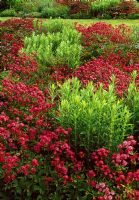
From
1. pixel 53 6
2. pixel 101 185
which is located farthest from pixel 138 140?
pixel 53 6

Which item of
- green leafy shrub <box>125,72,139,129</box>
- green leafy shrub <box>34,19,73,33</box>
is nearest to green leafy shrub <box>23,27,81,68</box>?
green leafy shrub <box>34,19,73,33</box>

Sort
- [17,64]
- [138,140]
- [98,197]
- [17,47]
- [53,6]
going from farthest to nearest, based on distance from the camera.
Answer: [53,6]
[17,47]
[17,64]
[138,140]
[98,197]

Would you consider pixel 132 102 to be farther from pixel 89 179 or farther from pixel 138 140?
pixel 89 179

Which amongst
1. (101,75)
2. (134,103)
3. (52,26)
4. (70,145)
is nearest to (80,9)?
(52,26)

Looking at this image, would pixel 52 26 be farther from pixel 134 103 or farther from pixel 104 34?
pixel 134 103

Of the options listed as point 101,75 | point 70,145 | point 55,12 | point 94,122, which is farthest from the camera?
point 55,12

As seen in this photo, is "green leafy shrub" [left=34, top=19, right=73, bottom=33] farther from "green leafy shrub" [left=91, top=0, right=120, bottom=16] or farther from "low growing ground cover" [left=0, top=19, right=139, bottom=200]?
"green leafy shrub" [left=91, top=0, right=120, bottom=16]

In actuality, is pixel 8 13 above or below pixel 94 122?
below

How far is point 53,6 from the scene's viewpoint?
2220cm

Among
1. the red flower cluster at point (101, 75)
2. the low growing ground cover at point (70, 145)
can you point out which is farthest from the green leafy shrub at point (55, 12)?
the low growing ground cover at point (70, 145)

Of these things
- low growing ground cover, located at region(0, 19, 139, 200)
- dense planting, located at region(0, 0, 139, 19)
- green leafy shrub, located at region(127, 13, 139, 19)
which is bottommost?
green leafy shrub, located at region(127, 13, 139, 19)

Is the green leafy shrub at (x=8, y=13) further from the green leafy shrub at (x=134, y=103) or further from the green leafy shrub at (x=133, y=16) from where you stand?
the green leafy shrub at (x=134, y=103)

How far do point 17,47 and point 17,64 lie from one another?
5.17 feet

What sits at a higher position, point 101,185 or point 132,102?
point 132,102
